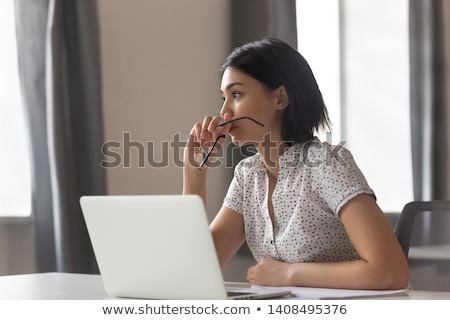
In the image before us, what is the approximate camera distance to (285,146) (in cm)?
178

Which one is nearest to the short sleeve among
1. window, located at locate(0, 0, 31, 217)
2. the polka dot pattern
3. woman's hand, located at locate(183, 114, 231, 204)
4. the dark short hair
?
the polka dot pattern

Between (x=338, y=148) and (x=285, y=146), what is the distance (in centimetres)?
16

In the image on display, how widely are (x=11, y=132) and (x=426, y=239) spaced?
5.38 feet

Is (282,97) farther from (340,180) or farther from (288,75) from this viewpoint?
(340,180)

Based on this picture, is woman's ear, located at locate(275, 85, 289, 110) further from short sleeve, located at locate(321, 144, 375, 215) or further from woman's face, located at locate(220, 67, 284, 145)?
short sleeve, located at locate(321, 144, 375, 215)

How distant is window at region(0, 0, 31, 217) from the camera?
2.68 metres

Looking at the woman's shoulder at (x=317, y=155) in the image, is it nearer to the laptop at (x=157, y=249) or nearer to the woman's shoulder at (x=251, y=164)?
the woman's shoulder at (x=251, y=164)

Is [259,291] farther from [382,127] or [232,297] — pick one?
[382,127]

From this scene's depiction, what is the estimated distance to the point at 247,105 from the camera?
1.73 meters

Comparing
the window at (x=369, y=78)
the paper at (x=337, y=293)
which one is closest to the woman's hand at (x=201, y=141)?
the paper at (x=337, y=293)

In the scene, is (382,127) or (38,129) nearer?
(38,129)

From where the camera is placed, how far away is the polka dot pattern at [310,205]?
160cm

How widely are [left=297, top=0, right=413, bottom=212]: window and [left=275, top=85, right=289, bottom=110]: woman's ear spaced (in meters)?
1.85

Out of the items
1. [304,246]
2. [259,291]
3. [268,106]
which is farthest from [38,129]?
[259,291]
